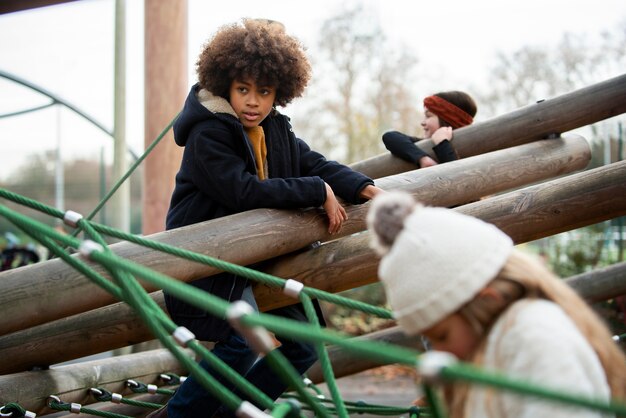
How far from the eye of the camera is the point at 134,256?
8.14ft

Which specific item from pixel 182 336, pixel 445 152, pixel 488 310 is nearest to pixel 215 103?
pixel 182 336

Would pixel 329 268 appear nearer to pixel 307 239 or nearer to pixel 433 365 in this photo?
pixel 307 239

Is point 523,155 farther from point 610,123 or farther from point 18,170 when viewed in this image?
point 18,170

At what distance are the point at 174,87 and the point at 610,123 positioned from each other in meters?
4.76

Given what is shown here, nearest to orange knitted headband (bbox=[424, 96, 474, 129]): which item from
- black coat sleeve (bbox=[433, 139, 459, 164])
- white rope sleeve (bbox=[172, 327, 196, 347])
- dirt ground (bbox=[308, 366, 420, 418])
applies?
black coat sleeve (bbox=[433, 139, 459, 164])

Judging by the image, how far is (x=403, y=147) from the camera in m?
3.85

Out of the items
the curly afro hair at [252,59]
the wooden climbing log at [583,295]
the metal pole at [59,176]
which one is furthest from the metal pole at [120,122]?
the metal pole at [59,176]

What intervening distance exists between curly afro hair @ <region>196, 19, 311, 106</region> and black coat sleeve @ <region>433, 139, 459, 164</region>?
0.99 metres

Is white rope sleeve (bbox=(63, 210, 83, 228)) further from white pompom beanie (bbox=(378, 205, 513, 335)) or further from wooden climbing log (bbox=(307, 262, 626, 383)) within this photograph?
wooden climbing log (bbox=(307, 262, 626, 383))

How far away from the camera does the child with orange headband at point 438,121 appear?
12.6 feet

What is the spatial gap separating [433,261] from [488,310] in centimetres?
14

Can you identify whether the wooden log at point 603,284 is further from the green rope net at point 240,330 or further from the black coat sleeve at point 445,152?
the green rope net at point 240,330

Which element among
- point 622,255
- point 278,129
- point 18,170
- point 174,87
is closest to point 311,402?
point 278,129

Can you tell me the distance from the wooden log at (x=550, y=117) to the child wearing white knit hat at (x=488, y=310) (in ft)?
7.41
